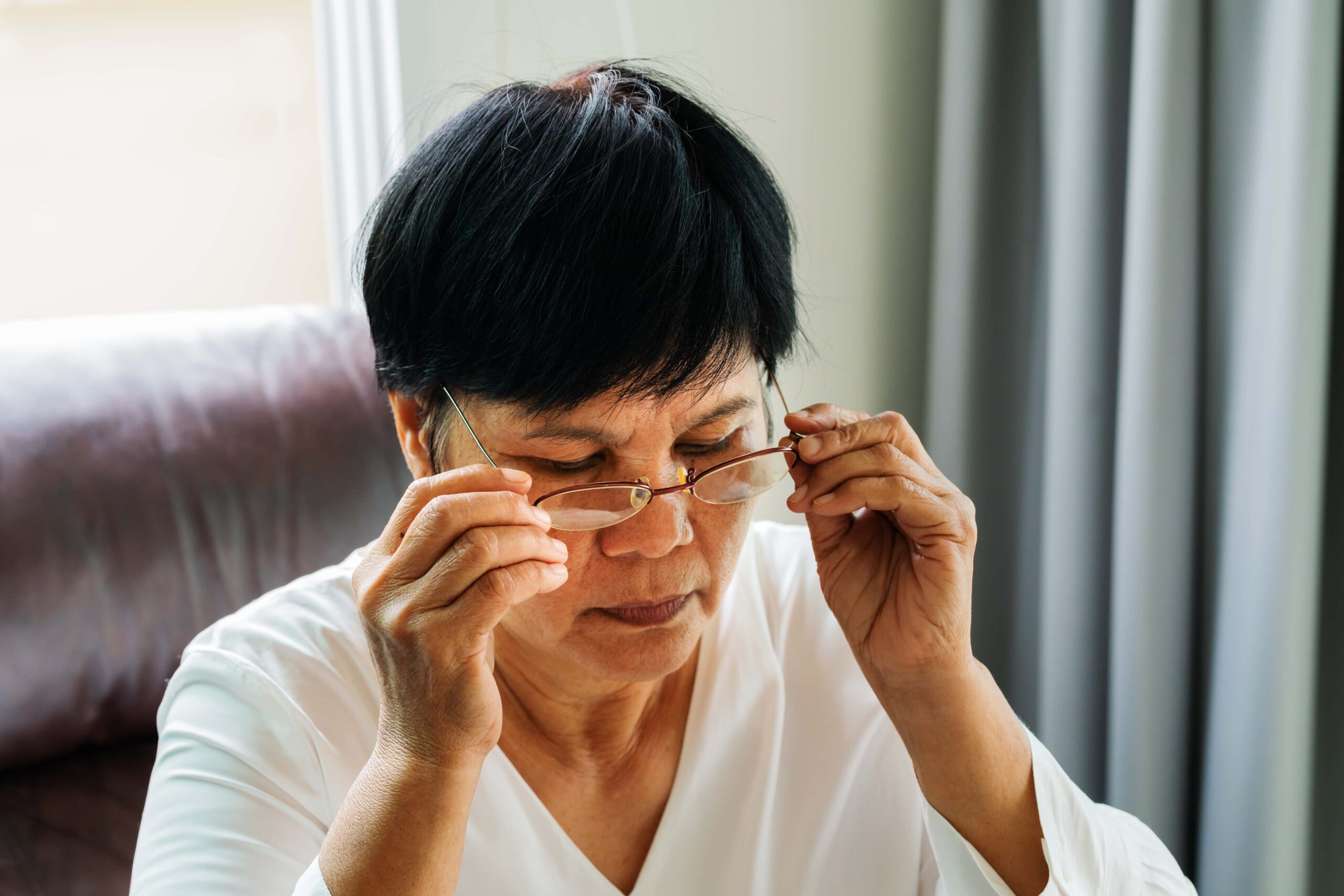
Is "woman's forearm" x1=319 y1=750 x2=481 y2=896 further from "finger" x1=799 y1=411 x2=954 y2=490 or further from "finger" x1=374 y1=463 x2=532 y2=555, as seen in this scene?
"finger" x1=799 y1=411 x2=954 y2=490

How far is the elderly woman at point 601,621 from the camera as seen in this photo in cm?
97

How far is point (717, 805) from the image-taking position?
1284 mm

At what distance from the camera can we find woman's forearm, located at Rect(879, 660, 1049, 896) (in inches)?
45.3

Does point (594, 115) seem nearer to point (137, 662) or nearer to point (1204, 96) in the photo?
point (137, 662)

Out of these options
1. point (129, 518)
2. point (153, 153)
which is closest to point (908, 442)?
point (129, 518)

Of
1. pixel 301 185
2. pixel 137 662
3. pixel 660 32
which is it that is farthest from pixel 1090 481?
pixel 301 185

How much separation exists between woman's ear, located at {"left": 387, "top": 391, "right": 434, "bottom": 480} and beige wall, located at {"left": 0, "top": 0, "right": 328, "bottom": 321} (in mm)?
1554

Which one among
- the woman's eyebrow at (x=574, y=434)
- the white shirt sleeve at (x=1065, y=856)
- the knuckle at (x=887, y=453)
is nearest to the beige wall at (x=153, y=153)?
the woman's eyebrow at (x=574, y=434)

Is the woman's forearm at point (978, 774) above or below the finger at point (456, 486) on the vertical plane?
below

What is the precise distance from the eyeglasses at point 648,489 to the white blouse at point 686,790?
22cm

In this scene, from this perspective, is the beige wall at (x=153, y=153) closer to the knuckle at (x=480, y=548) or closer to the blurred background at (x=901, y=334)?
the blurred background at (x=901, y=334)

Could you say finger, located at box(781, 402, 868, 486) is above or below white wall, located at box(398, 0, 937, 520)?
below

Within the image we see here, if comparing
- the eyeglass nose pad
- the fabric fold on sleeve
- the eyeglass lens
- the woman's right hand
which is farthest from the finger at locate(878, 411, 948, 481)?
the fabric fold on sleeve

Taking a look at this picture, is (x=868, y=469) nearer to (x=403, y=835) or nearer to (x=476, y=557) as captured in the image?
(x=476, y=557)
